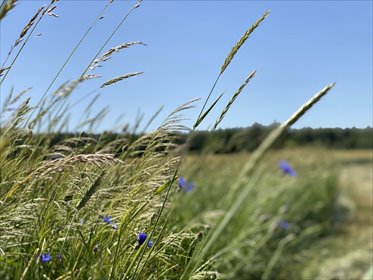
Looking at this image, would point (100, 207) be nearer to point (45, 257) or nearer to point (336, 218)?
point (45, 257)

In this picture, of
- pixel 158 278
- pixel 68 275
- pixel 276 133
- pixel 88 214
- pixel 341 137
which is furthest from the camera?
pixel 341 137

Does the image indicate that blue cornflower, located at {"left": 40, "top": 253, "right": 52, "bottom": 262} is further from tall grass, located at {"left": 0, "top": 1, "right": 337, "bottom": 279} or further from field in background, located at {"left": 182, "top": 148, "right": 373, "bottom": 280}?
field in background, located at {"left": 182, "top": 148, "right": 373, "bottom": 280}

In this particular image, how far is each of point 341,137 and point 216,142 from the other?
28.0 feet

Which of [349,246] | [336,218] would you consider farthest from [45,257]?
[336,218]

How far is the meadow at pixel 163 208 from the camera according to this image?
1.52 meters

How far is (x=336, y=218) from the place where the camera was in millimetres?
8688

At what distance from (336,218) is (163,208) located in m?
7.52

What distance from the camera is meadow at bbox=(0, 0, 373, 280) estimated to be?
59.9 inches

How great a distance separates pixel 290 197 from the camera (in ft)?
19.6

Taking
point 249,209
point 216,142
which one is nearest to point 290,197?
point 249,209

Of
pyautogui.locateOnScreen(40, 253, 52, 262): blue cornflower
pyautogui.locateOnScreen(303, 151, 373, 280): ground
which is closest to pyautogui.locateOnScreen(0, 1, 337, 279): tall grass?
pyautogui.locateOnScreen(40, 253, 52, 262): blue cornflower

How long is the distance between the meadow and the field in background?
3 centimetres

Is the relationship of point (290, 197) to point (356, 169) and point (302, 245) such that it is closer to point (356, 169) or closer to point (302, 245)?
point (302, 245)

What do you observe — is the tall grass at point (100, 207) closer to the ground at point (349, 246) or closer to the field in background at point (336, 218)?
the field in background at point (336, 218)
